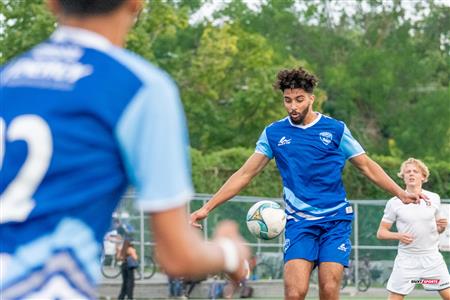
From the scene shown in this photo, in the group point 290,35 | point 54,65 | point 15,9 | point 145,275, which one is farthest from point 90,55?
point 290,35

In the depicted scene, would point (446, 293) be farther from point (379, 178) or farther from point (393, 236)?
point (379, 178)

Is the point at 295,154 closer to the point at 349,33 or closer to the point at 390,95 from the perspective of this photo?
the point at 390,95

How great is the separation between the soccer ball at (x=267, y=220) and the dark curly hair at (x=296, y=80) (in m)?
1.09

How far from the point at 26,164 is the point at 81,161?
14 centimetres

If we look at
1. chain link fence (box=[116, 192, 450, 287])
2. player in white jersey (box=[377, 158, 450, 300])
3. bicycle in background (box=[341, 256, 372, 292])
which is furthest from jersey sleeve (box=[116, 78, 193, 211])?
bicycle in background (box=[341, 256, 372, 292])

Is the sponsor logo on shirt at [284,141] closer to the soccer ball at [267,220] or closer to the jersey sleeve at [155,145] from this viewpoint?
the soccer ball at [267,220]

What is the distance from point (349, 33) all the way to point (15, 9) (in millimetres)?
31713

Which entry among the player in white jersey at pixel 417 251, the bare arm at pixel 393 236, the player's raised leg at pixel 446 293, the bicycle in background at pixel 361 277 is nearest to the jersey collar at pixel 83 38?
the bare arm at pixel 393 236

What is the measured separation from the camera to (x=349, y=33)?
226ft

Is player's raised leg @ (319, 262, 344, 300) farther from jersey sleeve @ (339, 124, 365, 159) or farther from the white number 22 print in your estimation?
the white number 22 print

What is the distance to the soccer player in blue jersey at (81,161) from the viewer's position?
3455 mm

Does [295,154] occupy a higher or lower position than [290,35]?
lower

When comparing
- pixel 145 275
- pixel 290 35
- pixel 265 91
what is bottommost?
pixel 145 275

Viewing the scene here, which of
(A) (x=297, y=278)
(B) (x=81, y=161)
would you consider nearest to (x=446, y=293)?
(A) (x=297, y=278)
